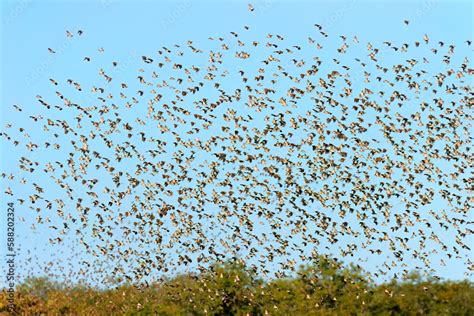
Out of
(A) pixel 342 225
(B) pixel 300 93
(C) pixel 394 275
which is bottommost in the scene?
(C) pixel 394 275

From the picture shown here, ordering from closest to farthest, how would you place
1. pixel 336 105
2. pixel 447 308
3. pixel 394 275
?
pixel 447 308 < pixel 394 275 < pixel 336 105

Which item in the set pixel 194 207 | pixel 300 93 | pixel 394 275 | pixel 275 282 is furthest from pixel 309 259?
pixel 300 93

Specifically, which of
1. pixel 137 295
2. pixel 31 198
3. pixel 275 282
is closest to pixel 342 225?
pixel 275 282

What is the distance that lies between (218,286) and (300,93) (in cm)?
461

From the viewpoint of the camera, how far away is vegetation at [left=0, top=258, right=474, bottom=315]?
12945 mm

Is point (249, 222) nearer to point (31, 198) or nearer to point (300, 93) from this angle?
point (300, 93)

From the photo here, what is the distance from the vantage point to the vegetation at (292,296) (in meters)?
12.9

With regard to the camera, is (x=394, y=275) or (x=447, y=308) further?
(x=394, y=275)

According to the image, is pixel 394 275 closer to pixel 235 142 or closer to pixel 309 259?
pixel 309 259

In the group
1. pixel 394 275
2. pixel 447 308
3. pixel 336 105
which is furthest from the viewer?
pixel 336 105

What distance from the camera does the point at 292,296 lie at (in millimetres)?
13648

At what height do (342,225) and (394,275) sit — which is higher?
(342,225)

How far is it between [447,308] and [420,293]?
2.29 ft

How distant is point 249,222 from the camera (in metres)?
14.3
